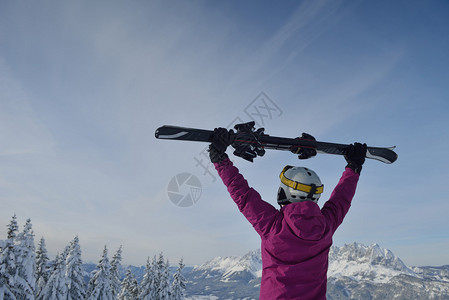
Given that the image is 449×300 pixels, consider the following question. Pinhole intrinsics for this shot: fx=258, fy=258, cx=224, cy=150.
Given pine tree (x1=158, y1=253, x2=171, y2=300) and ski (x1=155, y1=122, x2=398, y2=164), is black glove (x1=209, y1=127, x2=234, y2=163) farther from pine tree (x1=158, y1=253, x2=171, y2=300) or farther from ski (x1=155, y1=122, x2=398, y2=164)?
pine tree (x1=158, y1=253, x2=171, y2=300)

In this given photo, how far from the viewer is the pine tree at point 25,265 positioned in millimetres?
17453

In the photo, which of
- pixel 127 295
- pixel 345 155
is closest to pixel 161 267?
pixel 127 295

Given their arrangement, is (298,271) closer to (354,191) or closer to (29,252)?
(354,191)

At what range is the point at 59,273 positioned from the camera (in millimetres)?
23703

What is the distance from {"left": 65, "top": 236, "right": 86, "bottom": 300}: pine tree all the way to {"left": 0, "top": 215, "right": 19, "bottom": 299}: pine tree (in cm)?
757

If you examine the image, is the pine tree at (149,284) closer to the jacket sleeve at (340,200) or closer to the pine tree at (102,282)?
the pine tree at (102,282)

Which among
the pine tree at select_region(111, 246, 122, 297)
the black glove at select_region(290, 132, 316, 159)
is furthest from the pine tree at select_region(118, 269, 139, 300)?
the black glove at select_region(290, 132, 316, 159)

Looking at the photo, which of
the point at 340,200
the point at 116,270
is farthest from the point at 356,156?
the point at 116,270

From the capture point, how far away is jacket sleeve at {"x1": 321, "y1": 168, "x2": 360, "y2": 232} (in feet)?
11.4

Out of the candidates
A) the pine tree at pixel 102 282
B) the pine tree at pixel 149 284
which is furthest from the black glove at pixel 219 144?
the pine tree at pixel 149 284

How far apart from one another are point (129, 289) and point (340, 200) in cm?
3773

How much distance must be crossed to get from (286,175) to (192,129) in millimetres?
1541

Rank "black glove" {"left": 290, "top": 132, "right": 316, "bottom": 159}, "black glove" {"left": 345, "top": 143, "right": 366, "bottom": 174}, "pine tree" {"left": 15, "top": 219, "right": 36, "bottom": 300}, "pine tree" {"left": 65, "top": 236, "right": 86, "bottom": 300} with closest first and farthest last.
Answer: "black glove" {"left": 345, "top": 143, "right": 366, "bottom": 174}, "black glove" {"left": 290, "top": 132, "right": 316, "bottom": 159}, "pine tree" {"left": 15, "top": 219, "right": 36, "bottom": 300}, "pine tree" {"left": 65, "top": 236, "right": 86, "bottom": 300}

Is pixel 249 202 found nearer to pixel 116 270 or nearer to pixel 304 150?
pixel 304 150
